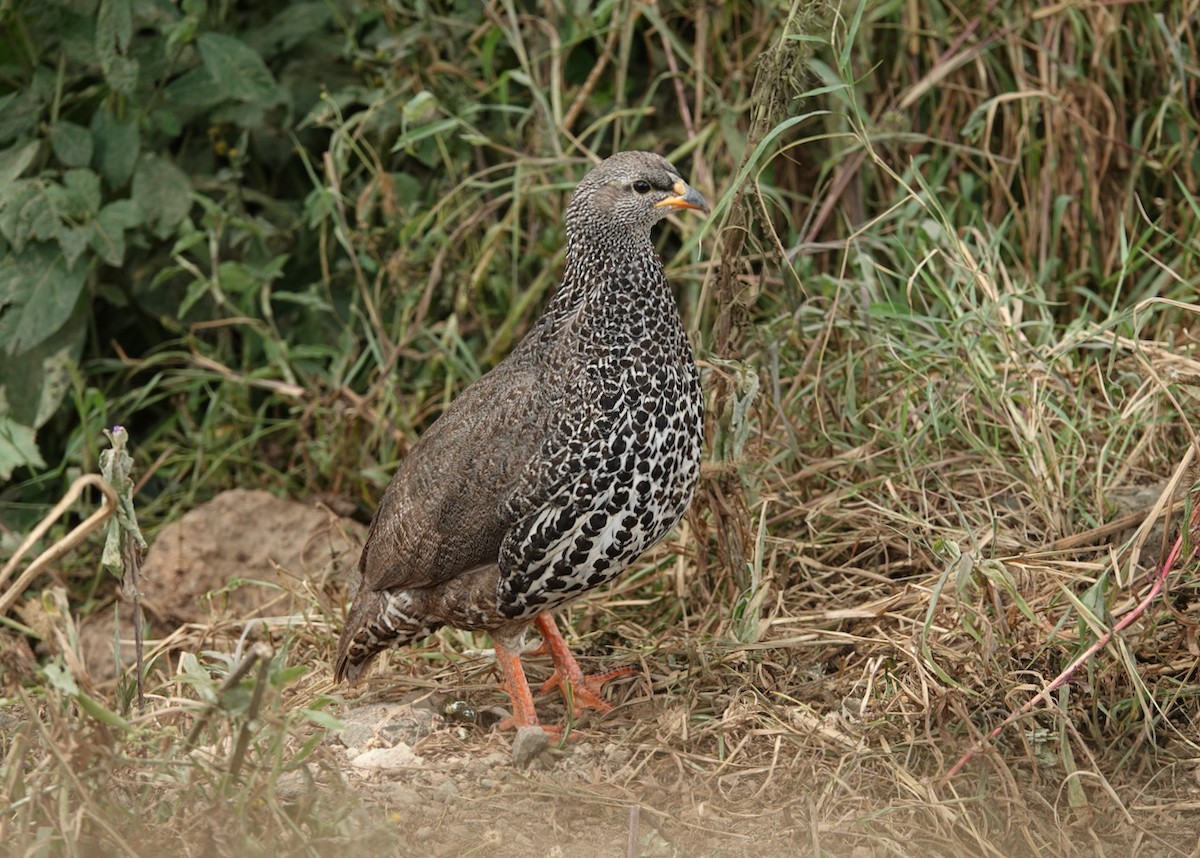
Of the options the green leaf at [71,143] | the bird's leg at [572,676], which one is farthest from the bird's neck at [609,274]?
the green leaf at [71,143]

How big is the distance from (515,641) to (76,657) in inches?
52.7

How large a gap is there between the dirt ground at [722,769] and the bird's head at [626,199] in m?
1.07

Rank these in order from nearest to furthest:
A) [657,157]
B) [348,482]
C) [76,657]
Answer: [76,657] < [657,157] < [348,482]

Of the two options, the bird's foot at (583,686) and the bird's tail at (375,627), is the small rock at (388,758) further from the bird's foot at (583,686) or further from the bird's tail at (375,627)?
the bird's foot at (583,686)

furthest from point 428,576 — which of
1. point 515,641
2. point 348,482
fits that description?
point 348,482

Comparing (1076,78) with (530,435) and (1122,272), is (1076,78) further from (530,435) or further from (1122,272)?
(530,435)

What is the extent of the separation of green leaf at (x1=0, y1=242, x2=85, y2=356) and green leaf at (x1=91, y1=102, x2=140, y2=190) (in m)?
0.36

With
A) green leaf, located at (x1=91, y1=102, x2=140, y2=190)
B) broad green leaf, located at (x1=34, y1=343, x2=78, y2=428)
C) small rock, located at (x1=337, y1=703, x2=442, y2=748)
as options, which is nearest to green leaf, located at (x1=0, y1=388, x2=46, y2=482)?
broad green leaf, located at (x1=34, y1=343, x2=78, y2=428)

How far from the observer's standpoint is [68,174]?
4977 mm

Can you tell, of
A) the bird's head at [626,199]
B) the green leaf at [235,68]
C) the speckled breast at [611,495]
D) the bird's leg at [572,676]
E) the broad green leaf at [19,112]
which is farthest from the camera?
the broad green leaf at [19,112]

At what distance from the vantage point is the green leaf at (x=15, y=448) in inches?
191

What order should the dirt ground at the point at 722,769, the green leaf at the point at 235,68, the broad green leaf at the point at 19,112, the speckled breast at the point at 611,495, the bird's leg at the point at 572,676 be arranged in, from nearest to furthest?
the dirt ground at the point at 722,769 → the speckled breast at the point at 611,495 → the bird's leg at the point at 572,676 → the green leaf at the point at 235,68 → the broad green leaf at the point at 19,112

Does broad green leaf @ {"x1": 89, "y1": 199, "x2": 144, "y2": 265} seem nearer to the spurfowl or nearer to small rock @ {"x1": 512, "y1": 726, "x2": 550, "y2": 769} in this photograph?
the spurfowl

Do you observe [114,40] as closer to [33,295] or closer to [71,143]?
[71,143]
